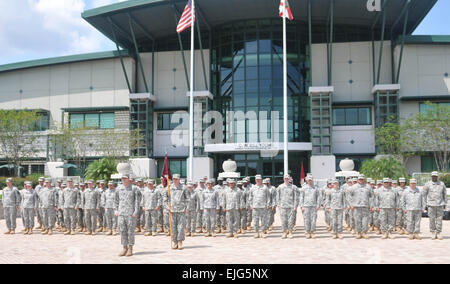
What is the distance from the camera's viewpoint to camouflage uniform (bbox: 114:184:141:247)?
1039 centimetres

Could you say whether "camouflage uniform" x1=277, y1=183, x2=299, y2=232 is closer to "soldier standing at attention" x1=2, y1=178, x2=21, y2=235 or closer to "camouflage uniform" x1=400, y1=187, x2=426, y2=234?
"camouflage uniform" x1=400, y1=187, x2=426, y2=234

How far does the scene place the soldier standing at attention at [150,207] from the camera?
48.5 ft

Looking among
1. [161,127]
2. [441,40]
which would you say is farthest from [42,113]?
[441,40]

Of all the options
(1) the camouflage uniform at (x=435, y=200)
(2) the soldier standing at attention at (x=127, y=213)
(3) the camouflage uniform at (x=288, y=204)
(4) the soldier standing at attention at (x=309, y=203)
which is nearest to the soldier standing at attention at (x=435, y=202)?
(1) the camouflage uniform at (x=435, y=200)

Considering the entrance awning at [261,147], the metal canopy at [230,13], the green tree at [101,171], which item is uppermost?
the metal canopy at [230,13]

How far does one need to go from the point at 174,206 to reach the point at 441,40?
29856 millimetres

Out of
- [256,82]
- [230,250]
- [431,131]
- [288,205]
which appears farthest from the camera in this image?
[256,82]

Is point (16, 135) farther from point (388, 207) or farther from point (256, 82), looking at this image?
point (388, 207)

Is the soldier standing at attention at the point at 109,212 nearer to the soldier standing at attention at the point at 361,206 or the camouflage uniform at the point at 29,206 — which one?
the camouflage uniform at the point at 29,206

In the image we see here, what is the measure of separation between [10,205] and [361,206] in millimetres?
12770

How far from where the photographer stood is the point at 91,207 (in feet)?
50.5

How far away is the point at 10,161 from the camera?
36125mm

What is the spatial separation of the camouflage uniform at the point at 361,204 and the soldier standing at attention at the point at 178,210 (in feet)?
18.7

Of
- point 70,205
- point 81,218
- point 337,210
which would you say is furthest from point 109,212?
point 337,210
